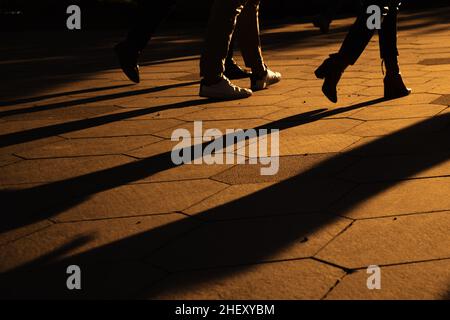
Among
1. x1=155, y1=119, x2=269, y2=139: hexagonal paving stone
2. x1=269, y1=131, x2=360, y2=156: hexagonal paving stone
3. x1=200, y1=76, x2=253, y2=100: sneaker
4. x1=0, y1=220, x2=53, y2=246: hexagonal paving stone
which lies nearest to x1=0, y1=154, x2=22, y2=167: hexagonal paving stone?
x1=155, y1=119, x2=269, y2=139: hexagonal paving stone

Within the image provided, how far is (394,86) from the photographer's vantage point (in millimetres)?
4352

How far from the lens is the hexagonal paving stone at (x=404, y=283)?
5.93ft

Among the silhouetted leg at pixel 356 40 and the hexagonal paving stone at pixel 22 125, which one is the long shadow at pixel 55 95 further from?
the silhouetted leg at pixel 356 40

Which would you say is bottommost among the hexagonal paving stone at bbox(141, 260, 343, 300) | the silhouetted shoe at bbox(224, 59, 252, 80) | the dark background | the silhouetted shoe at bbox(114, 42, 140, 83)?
the hexagonal paving stone at bbox(141, 260, 343, 300)

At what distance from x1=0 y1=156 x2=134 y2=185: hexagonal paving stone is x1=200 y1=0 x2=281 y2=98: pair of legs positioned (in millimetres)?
1448

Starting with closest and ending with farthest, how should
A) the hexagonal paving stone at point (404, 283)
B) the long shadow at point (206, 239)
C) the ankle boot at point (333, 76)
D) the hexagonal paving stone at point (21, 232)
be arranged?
the hexagonal paving stone at point (404, 283) < the long shadow at point (206, 239) < the hexagonal paving stone at point (21, 232) < the ankle boot at point (333, 76)

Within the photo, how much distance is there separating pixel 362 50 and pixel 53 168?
193cm

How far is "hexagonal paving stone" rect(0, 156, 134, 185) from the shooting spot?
3.05m

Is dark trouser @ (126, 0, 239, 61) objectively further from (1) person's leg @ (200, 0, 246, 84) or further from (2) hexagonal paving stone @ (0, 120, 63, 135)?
(2) hexagonal paving stone @ (0, 120, 63, 135)

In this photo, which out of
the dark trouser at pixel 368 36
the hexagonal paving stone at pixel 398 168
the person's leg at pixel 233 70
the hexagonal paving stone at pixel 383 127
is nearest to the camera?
the hexagonal paving stone at pixel 398 168

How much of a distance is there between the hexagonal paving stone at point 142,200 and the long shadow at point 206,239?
9 centimetres

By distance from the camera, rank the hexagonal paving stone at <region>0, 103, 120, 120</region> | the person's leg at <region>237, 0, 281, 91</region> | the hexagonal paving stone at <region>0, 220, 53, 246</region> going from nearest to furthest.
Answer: the hexagonal paving stone at <region>0, 220, 53, 246</region> → the hexagonal paving stone at <region>0, 103, 120, 120</region> → the person's leg at <region>237, 0, 281, 91</region>

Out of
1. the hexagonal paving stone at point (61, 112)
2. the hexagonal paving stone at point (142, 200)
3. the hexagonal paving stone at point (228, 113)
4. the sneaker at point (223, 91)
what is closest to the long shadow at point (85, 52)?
the hexagonal paving stone at point (61, 112)
